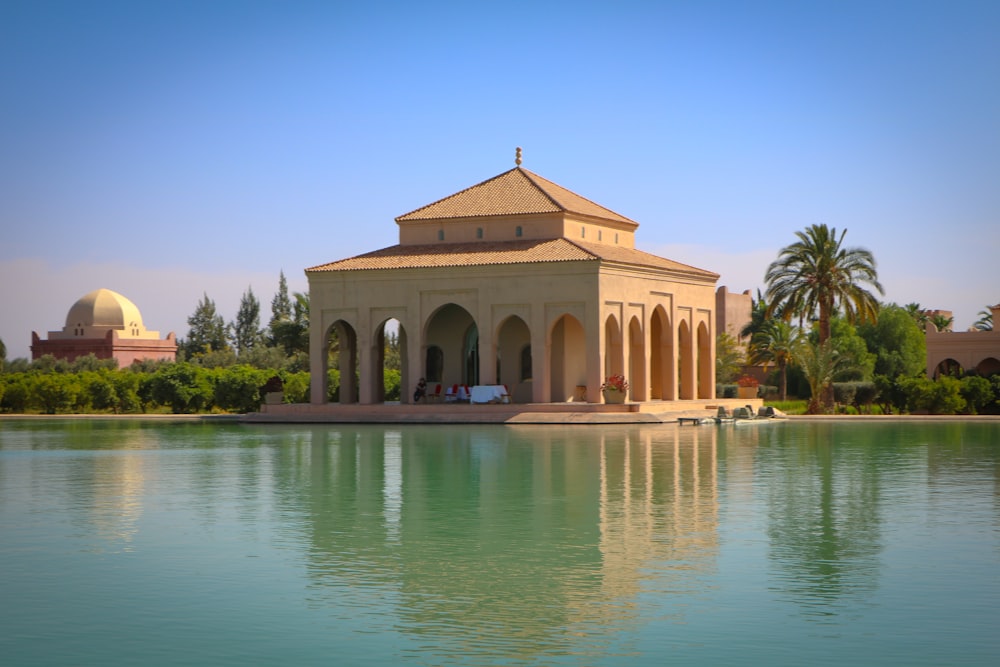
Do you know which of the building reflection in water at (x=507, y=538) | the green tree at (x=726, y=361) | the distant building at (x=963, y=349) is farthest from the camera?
the green tree at (x=726, y=361)

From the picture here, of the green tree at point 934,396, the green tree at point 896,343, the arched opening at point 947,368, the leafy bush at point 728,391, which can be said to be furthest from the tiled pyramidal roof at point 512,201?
the green tree at point 896,343

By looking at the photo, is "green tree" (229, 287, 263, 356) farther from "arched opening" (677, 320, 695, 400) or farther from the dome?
"arched opening" (677, 320, 695, 400)

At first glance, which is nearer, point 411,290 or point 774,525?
point 774,525

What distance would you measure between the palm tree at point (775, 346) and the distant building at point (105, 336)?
36.2m

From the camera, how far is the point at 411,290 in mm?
40250

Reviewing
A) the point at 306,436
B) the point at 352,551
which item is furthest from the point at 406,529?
the point at 306,436

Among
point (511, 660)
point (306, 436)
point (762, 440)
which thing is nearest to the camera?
point (511, 660)

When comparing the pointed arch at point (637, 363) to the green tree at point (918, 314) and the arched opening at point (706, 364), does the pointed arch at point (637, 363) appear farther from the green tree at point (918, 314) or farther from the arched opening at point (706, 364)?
the green tree at point (918, 314)

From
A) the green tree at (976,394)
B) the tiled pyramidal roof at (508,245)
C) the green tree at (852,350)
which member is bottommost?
the green tree at (976,394)

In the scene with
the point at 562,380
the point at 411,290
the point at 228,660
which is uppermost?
the point at 411,290

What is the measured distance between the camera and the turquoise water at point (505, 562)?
9.16 metres

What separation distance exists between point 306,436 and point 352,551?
773 inches

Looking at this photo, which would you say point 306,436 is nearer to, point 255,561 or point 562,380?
point 562,380

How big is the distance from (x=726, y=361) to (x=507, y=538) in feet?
150
